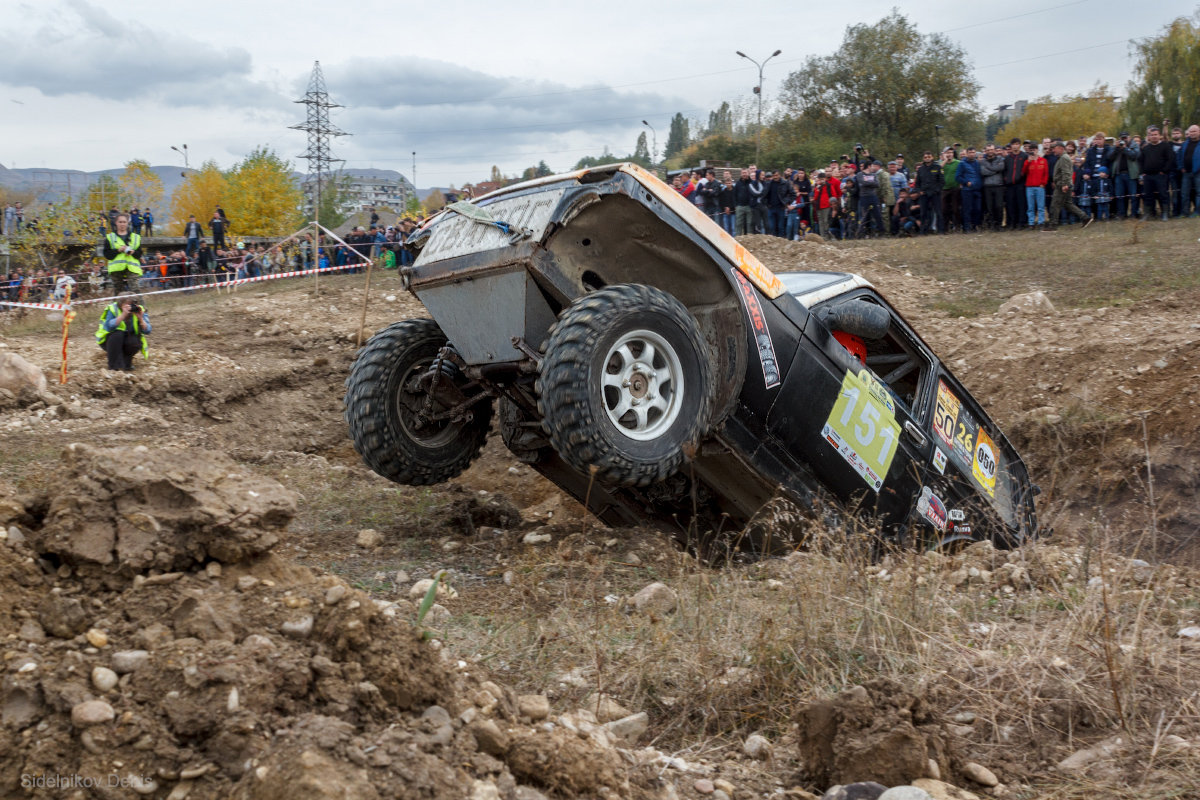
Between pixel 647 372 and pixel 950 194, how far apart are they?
16297 millimetres

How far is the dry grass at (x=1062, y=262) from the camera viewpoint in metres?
12.4

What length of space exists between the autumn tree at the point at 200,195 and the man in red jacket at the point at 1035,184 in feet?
183

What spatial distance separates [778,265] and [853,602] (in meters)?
11.7

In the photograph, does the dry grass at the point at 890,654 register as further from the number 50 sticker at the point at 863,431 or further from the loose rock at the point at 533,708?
the number 50 sticker at the point at 863,431

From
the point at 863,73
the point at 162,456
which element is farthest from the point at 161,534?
the point at 863,73

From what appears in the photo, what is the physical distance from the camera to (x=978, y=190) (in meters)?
18.8

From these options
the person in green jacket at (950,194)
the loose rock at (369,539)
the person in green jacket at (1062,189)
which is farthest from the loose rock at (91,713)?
the person in green jacket at (950,194)

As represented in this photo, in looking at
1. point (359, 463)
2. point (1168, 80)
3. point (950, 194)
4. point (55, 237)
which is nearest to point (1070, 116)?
point (1168, 80)

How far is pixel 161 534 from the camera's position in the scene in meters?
3.28

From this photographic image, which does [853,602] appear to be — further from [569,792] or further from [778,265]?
[778,265]

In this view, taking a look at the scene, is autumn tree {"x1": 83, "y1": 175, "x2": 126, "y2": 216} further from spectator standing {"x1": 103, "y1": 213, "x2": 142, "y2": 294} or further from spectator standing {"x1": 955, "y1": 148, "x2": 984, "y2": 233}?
spectator standing {"x1": 955, "y1": 148, "x2": 984, "y2": 233}

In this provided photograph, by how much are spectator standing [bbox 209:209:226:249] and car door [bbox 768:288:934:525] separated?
21576mm

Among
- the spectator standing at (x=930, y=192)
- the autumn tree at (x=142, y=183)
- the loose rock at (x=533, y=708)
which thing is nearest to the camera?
the loose rock at (x=533, y=708)

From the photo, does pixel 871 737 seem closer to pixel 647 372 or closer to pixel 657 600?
pixel 657 600
